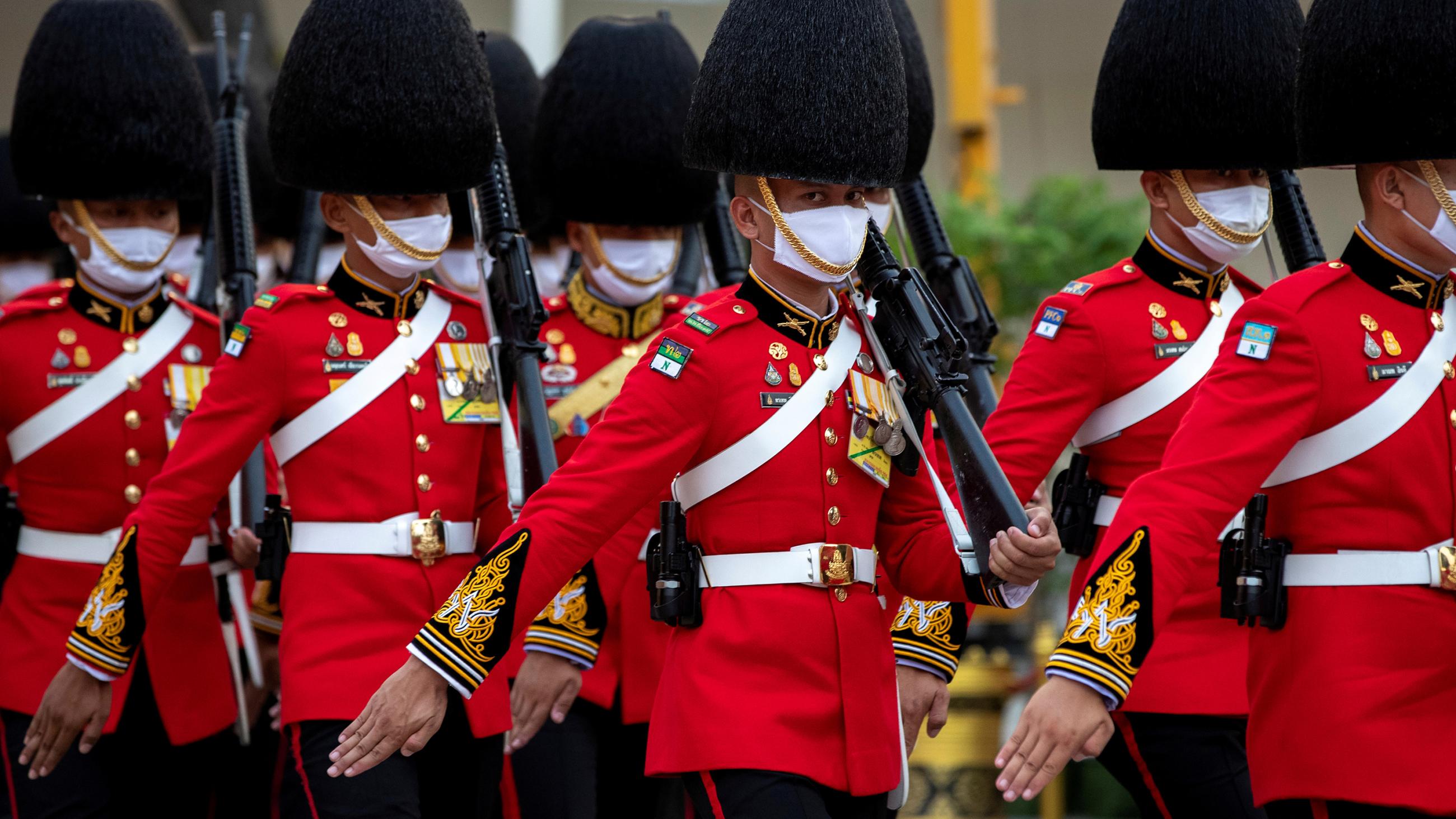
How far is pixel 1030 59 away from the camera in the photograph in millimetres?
16703

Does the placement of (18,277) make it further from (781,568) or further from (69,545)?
(781,568)

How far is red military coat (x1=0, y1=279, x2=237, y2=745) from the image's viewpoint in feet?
15.2

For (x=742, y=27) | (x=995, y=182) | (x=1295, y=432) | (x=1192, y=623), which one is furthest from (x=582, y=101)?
(x=995, y=182)

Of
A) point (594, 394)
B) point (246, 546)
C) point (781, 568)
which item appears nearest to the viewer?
point (781, 568)

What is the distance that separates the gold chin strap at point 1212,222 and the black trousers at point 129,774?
2.80 metres

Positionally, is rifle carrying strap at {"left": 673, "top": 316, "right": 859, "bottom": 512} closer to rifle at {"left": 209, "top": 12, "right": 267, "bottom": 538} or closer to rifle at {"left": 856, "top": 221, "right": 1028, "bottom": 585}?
rifle at {"left": 856, "top": 221, "right": 1028, "bottom": 585}

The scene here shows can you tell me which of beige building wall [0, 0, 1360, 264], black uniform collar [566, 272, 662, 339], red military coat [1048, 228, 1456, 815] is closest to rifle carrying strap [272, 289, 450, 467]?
black uniform collar [566, 272, 662, 339]

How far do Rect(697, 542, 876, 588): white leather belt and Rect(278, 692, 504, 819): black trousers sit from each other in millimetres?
836

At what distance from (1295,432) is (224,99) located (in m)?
4.04

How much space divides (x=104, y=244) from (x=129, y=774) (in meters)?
1.40

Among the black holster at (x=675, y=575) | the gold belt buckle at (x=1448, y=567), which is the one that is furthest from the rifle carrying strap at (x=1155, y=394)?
the black holster at (x=675, y=575)

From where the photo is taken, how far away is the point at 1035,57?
656 inches

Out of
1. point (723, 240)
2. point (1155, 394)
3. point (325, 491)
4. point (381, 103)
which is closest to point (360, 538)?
point (325, 491)

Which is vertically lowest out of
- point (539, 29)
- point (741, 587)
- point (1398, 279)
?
point (539, 29)
